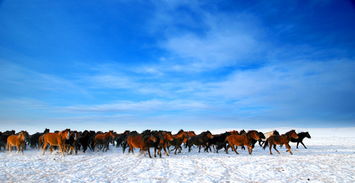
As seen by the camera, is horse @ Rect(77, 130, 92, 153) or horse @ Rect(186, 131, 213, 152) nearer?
horse @ Rect(77, 130, 92, 153)

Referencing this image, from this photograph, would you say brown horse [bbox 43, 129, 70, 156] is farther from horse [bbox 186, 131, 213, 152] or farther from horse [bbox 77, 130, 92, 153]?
horse [bbox 186, 131, 213, 152]

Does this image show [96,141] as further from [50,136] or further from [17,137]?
[17,137]

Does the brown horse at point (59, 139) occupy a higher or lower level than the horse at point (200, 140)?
higher

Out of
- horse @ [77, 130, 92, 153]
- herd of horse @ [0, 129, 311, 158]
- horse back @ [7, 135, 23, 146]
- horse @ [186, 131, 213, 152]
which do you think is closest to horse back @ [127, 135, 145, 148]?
herd of horse @ [0, 129, 311, 158]

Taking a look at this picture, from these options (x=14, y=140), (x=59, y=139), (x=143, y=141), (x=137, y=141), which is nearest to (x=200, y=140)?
(x=143, y=141)

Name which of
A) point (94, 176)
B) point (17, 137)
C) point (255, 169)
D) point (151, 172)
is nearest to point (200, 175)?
point (151, 172)

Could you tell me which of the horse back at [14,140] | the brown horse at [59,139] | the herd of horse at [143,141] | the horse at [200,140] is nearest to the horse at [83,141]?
the herd of horse at [143,141]

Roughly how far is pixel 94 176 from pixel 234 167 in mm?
6702

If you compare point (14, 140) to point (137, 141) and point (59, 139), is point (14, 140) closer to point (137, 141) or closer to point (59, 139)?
point (59, 139)

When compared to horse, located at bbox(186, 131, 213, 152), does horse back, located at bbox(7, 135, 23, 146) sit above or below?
above

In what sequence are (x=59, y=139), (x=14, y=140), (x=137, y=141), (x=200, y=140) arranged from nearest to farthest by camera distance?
(x=137, y=141) < (x=59, y=139) < (x=14, y=140) < (x=200, y=140)

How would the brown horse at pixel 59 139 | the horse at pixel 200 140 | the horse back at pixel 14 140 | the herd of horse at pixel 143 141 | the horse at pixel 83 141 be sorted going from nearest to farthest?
1. the herd of horse at pixel 143 141
2. the brown horse at pixel 59 139
3. the horse back at pixel 14 140
4. the horse at pixel 83 141
5. the horse at pixel 200 140

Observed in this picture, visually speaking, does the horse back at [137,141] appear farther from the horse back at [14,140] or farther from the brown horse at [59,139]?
the horse back at [14,140]

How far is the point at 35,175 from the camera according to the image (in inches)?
369
